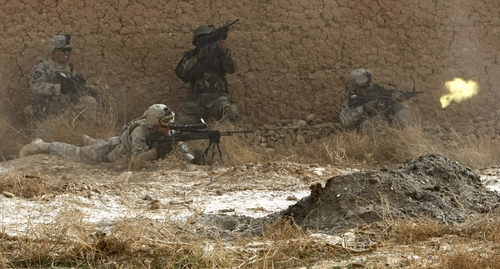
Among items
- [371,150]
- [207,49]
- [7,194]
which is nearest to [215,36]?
[207,49]

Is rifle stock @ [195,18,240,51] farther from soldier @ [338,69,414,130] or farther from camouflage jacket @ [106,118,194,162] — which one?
camouflage jacket @ [106,118,194,162]

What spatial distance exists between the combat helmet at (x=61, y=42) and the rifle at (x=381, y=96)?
346 cm

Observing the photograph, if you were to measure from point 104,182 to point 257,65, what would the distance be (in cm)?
360

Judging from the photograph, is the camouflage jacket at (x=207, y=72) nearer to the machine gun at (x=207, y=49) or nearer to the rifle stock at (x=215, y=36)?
the machine gun at (x=207, y=49)

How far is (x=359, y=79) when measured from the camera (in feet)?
34.0

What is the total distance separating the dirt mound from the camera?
18.2 feet

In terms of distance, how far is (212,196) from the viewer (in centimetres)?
703

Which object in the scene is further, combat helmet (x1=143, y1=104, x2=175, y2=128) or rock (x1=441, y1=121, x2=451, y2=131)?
rock (x1=441, y1=121, x2=451, y2=131)

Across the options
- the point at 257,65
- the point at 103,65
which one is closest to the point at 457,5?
the point at 257,65

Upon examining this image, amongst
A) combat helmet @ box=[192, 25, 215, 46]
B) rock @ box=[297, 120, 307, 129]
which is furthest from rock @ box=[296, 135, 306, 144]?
combat helmet @ box=[192, 25, 215, 46]

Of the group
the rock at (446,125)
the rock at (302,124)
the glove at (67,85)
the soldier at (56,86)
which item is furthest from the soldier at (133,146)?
the rock at (446,125)

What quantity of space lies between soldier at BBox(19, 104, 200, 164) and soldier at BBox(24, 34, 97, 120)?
3.68 feet

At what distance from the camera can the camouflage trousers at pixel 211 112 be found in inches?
396

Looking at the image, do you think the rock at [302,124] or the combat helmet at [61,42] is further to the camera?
the rock at [302,124]
